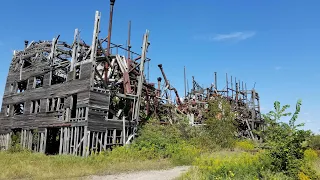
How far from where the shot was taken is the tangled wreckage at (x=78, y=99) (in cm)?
2145

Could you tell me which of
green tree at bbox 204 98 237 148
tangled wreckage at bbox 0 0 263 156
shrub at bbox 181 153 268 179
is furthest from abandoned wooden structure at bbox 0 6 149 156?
shrub at bbox 181 153 268 179

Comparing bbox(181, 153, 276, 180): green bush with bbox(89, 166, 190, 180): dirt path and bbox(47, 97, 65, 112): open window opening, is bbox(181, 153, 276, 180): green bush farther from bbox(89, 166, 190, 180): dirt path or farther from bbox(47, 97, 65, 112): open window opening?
→ bbox(47, 97, 65, 112): open window opening

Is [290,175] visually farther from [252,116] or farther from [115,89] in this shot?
[252,116]

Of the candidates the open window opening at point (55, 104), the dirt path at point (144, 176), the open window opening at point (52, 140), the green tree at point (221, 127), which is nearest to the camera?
the dirt path at point (144, 176)

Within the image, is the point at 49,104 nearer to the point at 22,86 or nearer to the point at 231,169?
the point at 22,86

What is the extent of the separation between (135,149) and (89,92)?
540 centimetres

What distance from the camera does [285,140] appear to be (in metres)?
11.1

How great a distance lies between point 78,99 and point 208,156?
10.9 meters

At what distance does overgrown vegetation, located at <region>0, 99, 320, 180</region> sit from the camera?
10852 millimetres

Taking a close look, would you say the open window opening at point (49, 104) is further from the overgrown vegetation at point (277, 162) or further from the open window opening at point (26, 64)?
the overgrown vegetation at point (277, 162)

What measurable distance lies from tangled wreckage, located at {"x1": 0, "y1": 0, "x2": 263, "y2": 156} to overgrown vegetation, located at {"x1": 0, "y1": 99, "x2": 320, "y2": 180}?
1968mm

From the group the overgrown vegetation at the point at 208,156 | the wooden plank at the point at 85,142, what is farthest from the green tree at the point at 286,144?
the wooden plank at the point at 85,142

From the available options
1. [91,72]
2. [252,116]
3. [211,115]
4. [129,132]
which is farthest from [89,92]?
[252,116]

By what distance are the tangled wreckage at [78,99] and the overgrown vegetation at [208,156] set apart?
1.97 metres
